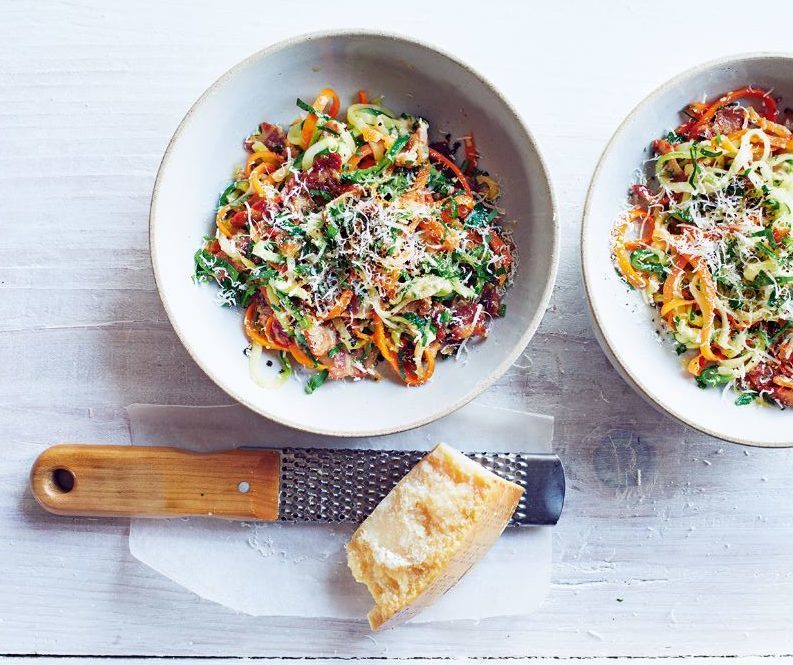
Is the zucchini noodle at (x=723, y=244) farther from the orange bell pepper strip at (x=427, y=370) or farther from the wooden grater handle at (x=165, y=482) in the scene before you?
the wooden grater handle at (x=165, y=482)

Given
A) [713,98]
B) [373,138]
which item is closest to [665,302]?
[713,98]

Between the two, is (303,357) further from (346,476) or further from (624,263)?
(624,263)

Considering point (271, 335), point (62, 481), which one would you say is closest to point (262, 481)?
point (271, 335)

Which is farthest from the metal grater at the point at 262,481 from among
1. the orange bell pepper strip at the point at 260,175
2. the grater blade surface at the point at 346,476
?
the orange bell pepper strip at the point at 260,175

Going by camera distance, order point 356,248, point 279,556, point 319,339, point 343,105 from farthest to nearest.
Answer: point 279,556
point 343,105
point 319,339
point 356,248

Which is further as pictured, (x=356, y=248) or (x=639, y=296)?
(x=639, y=296)
